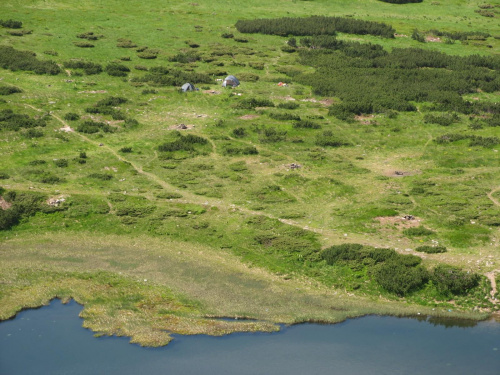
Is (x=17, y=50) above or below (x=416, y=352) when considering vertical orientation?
above

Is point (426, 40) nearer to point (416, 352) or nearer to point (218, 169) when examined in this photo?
point (218, 169)

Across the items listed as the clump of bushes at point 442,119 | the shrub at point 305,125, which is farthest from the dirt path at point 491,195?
the shrub at point 305,125

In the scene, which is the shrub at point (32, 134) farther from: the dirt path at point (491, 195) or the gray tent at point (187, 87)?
the dirt path at point (491, 195)

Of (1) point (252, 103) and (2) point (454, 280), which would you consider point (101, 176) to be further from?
(2) point (454, 280)

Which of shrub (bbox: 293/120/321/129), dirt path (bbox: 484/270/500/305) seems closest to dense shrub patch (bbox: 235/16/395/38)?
shrub (bbox: 293/120/321/129)

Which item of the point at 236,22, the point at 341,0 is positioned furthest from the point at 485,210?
the point at 341,0
